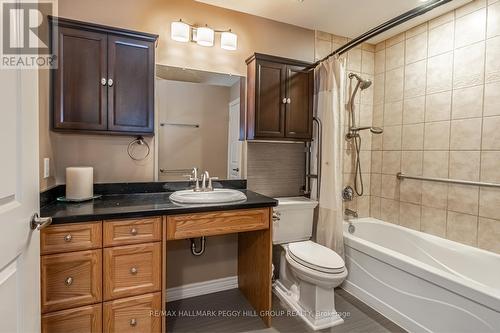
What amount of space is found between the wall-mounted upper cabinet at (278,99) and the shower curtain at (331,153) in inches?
5.9

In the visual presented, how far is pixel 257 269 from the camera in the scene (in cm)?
197

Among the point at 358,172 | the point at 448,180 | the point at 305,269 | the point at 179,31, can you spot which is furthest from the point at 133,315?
the point at 448,180

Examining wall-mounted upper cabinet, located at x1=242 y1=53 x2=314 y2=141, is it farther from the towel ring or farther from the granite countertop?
the towel ring

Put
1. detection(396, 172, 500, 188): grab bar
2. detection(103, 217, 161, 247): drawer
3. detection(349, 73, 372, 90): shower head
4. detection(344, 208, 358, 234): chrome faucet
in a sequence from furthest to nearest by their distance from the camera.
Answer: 1. detection(344, 208, 358, 234): chrome faucet
2. detection(349, 73, 372, 90): shower head
3. detection(396, 172, 500, 188): grab bar
4. detection(103, 217, 161, 247): drawer

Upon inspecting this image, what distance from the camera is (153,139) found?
204cm

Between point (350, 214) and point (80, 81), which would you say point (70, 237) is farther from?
point (350, 214)

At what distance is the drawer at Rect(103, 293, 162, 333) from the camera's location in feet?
4.62

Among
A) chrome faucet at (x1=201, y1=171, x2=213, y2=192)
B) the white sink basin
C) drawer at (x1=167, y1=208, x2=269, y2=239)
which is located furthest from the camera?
chrome faucet at (x1=201, y1=171, x2=213, y2=192)

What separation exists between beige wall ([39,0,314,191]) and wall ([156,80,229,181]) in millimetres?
149

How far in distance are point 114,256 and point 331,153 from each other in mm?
1759

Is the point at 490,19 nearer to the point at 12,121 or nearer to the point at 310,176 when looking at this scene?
the point at 310,176

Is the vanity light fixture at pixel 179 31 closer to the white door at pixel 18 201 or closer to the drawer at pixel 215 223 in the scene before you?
the white door at pixel 18 201

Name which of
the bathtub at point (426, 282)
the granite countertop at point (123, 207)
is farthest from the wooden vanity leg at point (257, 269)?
the bathtub at point (426, 282)

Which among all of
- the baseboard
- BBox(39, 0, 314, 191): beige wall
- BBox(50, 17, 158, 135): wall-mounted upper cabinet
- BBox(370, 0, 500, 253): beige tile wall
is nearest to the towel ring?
BBox(39, 0, 314, 191): beige wall
